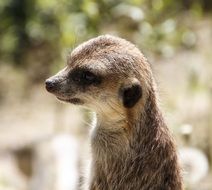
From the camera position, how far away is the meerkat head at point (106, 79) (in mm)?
2930

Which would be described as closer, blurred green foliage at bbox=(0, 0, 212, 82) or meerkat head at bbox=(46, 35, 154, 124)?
meerkat head at bbox=(46, 35, 154, 124)

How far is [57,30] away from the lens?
6.69m

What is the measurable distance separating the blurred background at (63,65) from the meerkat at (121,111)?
30cm

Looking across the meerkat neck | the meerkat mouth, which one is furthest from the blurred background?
the meerkat mouth

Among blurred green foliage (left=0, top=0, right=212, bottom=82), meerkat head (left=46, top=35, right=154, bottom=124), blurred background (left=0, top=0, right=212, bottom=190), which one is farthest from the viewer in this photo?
blurred green foliage (left=0, top=0, right=212, bottom=82)

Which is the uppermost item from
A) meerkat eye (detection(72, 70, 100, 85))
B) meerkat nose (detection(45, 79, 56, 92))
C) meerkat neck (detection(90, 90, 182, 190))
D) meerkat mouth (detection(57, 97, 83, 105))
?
meerkat eye (detection(72, 70, 100, 85))

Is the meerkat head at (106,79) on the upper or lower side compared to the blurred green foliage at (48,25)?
lower

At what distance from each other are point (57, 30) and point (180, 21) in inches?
43.1

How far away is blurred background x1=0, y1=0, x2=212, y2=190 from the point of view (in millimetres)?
4594

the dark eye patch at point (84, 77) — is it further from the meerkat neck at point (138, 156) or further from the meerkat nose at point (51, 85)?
the meerkat neck at point (138, 156)

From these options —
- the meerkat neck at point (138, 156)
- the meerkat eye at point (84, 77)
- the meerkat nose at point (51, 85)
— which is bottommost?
the meerkat neck at point (138, 156)

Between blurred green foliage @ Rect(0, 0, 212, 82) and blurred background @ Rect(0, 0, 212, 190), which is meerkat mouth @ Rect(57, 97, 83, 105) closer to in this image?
blurred background @ Rect(0, 0, 212, 190)

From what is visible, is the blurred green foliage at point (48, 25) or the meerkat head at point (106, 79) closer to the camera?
the meerkat head at point (106, 79)

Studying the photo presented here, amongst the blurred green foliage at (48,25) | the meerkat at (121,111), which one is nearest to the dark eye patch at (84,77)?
the meerkat at (121,111)
